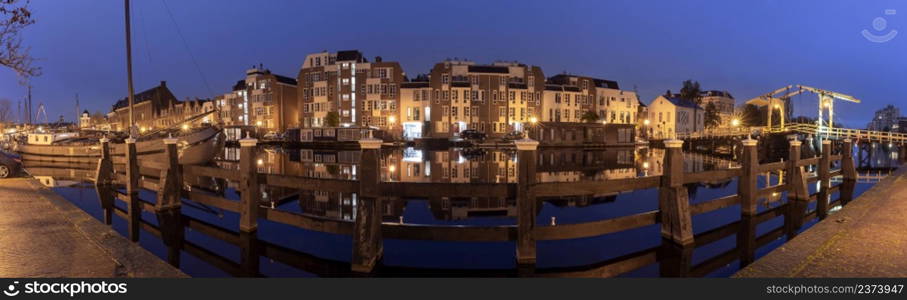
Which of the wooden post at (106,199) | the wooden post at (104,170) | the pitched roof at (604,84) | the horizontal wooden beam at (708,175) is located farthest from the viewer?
the pitched roof at (604,84)

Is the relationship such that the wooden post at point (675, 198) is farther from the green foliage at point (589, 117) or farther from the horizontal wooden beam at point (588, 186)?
the green foliage at point (589, 117)

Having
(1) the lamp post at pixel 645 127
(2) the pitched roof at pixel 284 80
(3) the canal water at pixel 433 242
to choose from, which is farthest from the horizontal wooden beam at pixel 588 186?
(1) the lamp post at pixel 645 127

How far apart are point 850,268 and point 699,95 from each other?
11807 centimetres

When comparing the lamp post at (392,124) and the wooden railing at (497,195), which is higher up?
the lamp post at (392,124)

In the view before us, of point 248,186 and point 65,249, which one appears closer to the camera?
point 65,249

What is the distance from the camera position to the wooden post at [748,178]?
11805 mm

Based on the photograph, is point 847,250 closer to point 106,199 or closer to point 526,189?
point 526,189

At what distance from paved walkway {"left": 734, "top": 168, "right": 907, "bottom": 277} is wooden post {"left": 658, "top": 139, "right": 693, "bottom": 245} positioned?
1831 mm

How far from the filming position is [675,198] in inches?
366

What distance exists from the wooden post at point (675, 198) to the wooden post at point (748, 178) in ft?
11.9

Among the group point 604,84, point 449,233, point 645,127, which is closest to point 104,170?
point 449,233

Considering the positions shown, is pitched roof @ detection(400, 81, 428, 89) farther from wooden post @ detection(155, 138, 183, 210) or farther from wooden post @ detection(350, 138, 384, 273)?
wooden post @ detection(350, 138, 384, 273)

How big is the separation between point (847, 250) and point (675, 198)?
110 inches

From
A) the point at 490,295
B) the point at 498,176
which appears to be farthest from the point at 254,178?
the point at 498,176
